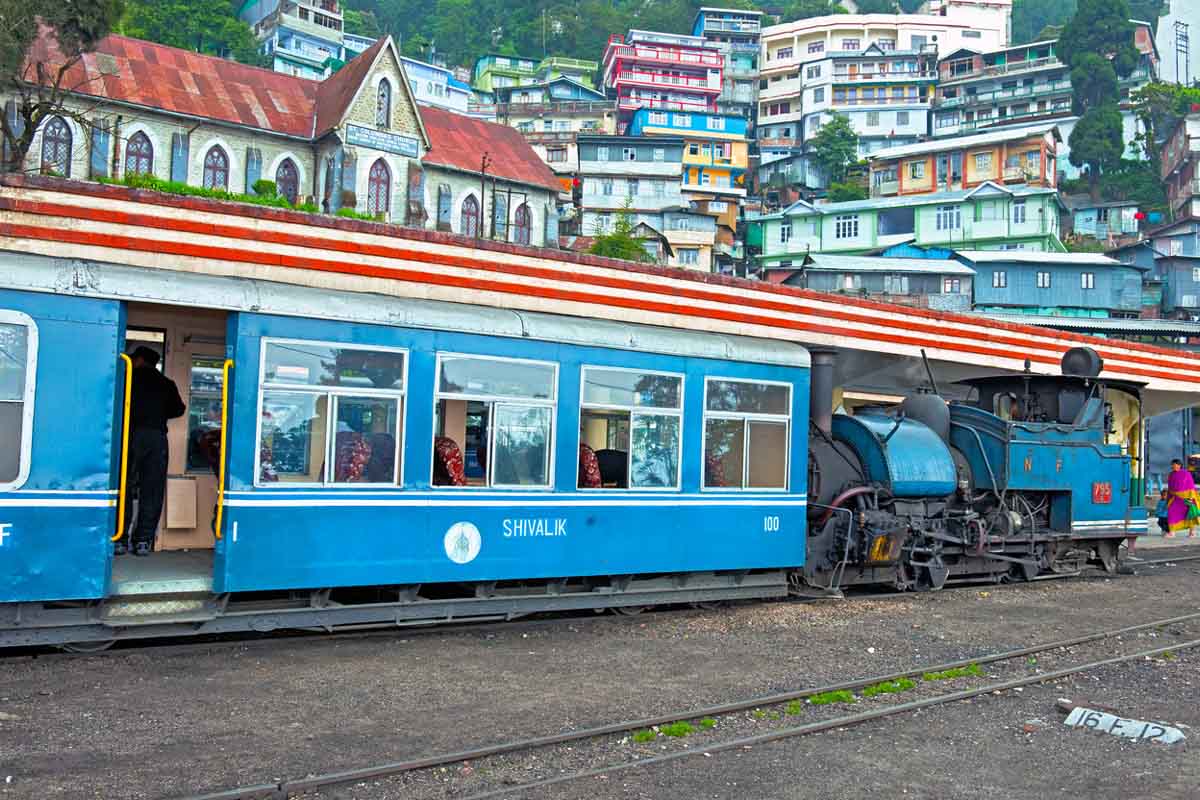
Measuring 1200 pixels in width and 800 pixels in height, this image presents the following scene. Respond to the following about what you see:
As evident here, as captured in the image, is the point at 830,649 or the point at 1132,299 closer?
the point at 830,649

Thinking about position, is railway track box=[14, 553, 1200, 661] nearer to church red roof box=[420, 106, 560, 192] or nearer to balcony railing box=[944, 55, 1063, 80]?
church red roof box=[420, 106, 560, 192]

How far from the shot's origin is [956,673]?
29.3 feet

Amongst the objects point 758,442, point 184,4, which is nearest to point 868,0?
point 184,4

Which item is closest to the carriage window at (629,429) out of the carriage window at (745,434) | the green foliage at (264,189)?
the carriage window at (745,434)

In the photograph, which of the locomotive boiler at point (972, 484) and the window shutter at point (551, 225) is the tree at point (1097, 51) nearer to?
the window shutter at point (551, 225)

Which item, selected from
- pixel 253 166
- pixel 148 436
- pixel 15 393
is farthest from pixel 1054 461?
pixel 253 166

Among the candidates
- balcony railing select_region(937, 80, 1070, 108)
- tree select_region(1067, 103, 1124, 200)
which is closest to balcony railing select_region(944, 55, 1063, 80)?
balcony railing select_region(937, 80, 1070, 108)

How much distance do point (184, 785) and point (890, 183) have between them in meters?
75.6

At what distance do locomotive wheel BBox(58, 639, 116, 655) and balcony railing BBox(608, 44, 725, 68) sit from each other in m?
90.1

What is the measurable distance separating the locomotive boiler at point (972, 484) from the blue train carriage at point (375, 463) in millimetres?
1410

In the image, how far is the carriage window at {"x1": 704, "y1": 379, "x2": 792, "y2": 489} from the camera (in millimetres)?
11516

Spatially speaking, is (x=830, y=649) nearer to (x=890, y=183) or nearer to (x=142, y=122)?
(x=142, y=122)

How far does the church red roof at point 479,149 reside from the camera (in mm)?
51688

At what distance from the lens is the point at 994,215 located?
211ft
